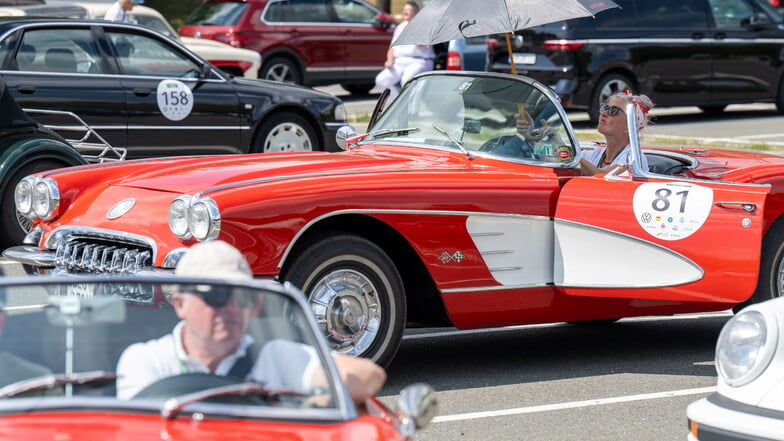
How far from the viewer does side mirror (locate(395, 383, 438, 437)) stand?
339 centimetres

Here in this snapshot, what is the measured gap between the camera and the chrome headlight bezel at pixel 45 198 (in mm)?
6906

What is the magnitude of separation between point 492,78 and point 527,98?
28cm

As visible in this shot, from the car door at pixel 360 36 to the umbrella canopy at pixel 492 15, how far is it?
45.3 ft

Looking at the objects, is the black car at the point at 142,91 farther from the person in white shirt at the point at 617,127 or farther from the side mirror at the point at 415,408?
the side mirror at the point at 415,408

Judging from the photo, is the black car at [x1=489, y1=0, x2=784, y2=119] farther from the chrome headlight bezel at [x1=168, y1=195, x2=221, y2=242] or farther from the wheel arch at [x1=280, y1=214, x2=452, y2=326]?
Result: the chrome headlight bezel at [x1=168, y1=195, x2=221, y2=242]

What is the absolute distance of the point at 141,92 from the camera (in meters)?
12.0

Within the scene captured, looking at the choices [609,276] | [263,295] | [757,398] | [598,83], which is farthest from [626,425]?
[598,83]

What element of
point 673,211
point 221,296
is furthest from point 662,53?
point 221,296

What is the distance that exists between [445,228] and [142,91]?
617 centimetres

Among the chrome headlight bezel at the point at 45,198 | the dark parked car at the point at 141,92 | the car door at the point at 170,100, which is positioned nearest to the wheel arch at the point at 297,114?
the dark parked car at the point at 141,92

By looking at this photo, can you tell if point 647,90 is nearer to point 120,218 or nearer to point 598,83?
point 598,83

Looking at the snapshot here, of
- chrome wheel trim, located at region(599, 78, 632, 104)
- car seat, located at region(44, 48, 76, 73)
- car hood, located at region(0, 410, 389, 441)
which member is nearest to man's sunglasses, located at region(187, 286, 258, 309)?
car hood, located at region(0, 410, 389, 441)

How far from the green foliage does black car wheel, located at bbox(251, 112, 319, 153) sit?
18085 millimetres

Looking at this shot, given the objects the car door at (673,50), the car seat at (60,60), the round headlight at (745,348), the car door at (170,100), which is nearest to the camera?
the round headlight at (745,348)
